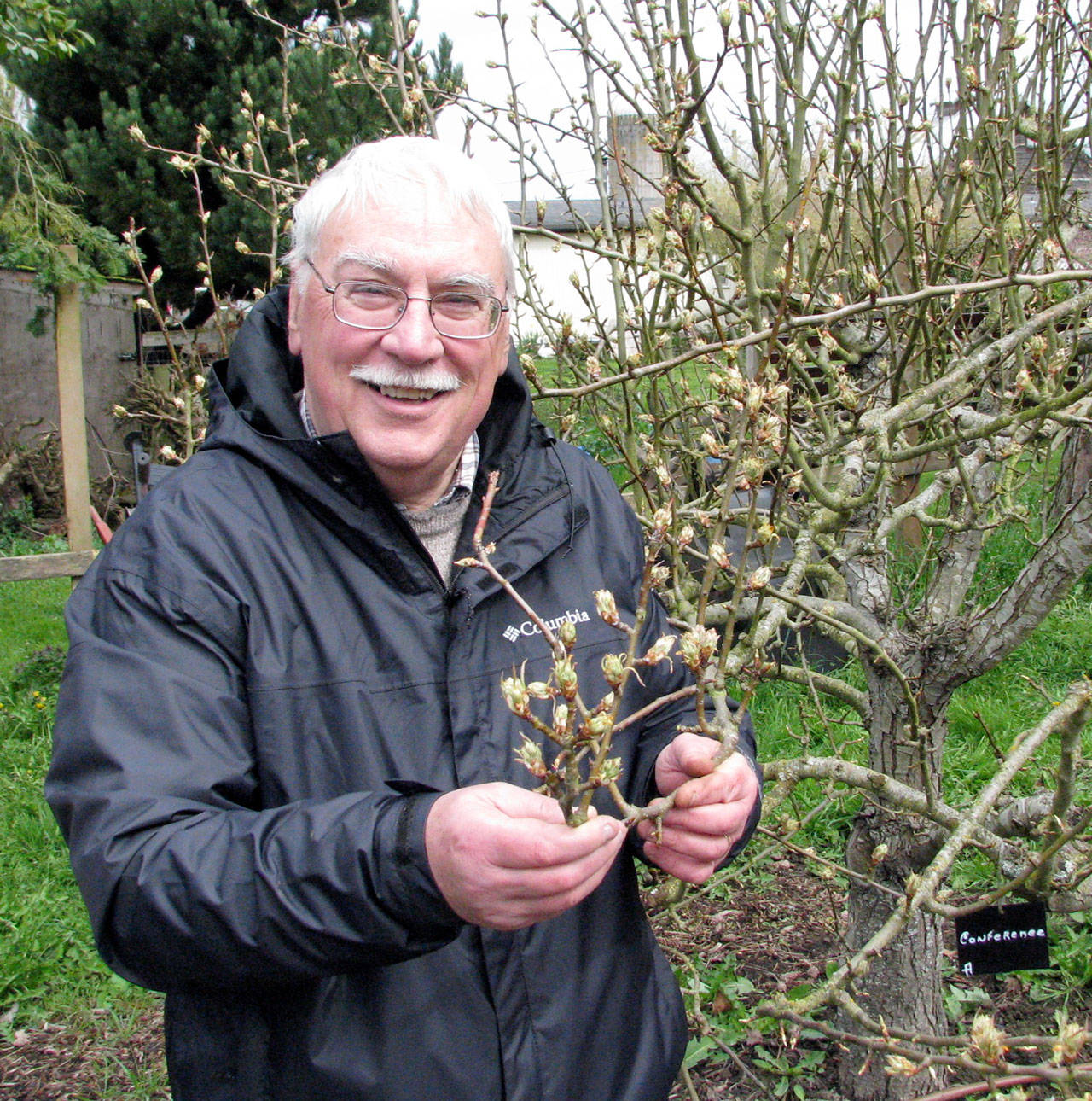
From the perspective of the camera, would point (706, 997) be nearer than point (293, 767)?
No

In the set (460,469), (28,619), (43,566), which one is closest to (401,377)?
(460,469)

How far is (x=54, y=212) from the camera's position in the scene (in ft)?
23.1

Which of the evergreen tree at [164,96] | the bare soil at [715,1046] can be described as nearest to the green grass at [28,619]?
the evergreen tree at [164,96]

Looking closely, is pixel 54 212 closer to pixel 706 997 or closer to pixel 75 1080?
pixel 75 1080

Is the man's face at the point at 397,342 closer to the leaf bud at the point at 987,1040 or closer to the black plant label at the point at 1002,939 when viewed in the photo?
the leaf bud at the point at 987,1040

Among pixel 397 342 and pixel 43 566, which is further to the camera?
pixel 43 566

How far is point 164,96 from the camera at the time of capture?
26.7ft

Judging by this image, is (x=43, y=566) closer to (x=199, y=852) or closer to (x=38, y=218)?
(x=38, y=218)

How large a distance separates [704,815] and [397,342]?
84 centimetres

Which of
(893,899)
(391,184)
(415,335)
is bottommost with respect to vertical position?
(893,899)

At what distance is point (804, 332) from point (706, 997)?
1.92m

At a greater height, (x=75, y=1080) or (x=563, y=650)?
(x=563, y=650)

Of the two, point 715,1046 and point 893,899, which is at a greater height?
point 893,899

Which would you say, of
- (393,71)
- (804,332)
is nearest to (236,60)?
(393,71)
